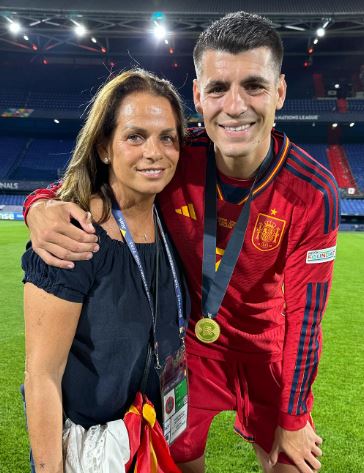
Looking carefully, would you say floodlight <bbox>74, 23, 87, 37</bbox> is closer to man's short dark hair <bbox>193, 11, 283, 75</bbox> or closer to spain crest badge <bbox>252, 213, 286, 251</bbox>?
man's short dark hair <bbox>193, 11, 283, 75</bbox>

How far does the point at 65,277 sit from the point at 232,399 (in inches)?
52.1

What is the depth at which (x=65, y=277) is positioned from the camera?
1.38 m

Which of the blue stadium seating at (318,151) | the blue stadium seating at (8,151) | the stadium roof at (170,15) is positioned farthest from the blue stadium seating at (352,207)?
the blue stadium seating at (8,151)

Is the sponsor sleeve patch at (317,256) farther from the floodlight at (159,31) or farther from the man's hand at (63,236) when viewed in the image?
the floodlight at (159,31)

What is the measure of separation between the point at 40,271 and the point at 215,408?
1370 millimetres

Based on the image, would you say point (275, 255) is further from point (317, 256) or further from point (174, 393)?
point (174, 393)

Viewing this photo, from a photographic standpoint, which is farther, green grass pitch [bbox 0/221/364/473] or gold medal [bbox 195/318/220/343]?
green grass pitch [bbox 0/221/364/473]

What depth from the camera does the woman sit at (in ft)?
4.60

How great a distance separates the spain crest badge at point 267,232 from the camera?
1944mm

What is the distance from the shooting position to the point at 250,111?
180cm

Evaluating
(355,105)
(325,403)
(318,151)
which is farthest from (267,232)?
(355,105)

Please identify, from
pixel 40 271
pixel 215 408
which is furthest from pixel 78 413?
pixel 215 408

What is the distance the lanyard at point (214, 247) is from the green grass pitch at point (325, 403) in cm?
132

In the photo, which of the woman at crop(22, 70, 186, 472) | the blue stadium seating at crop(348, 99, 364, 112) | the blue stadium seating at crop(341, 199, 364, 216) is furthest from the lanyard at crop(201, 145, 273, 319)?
the blue stadium seating at crop(348, 99, 364, 112)
